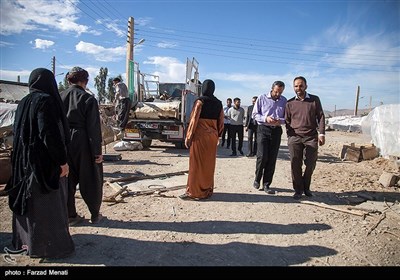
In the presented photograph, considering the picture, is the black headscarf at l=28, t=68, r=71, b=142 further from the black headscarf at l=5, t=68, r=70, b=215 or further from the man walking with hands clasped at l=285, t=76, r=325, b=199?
the man walking with hands clasped at l=285, t=76, r=325, b=199

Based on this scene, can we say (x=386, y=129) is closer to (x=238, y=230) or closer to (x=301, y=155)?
(x=301, y=155)

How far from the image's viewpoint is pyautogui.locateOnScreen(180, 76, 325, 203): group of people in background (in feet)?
16.0

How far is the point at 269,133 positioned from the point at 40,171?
3820 mm

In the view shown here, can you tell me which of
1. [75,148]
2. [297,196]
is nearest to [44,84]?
[75,148]

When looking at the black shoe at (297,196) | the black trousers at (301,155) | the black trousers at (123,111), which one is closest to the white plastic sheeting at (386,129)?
the black trousers at (301,155)

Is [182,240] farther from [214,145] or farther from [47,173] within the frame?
[214,145]

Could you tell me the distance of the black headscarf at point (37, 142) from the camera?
261 centimetres

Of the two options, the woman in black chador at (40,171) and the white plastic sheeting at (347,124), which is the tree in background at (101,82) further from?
the woman in black chador at (40,171)

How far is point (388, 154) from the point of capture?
396 inches

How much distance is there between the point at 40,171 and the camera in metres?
2.62

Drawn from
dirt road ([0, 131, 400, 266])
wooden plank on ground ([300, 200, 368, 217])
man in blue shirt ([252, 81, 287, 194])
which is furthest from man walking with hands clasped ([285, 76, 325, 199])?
dirt road ([0, 131, 400, 266])
